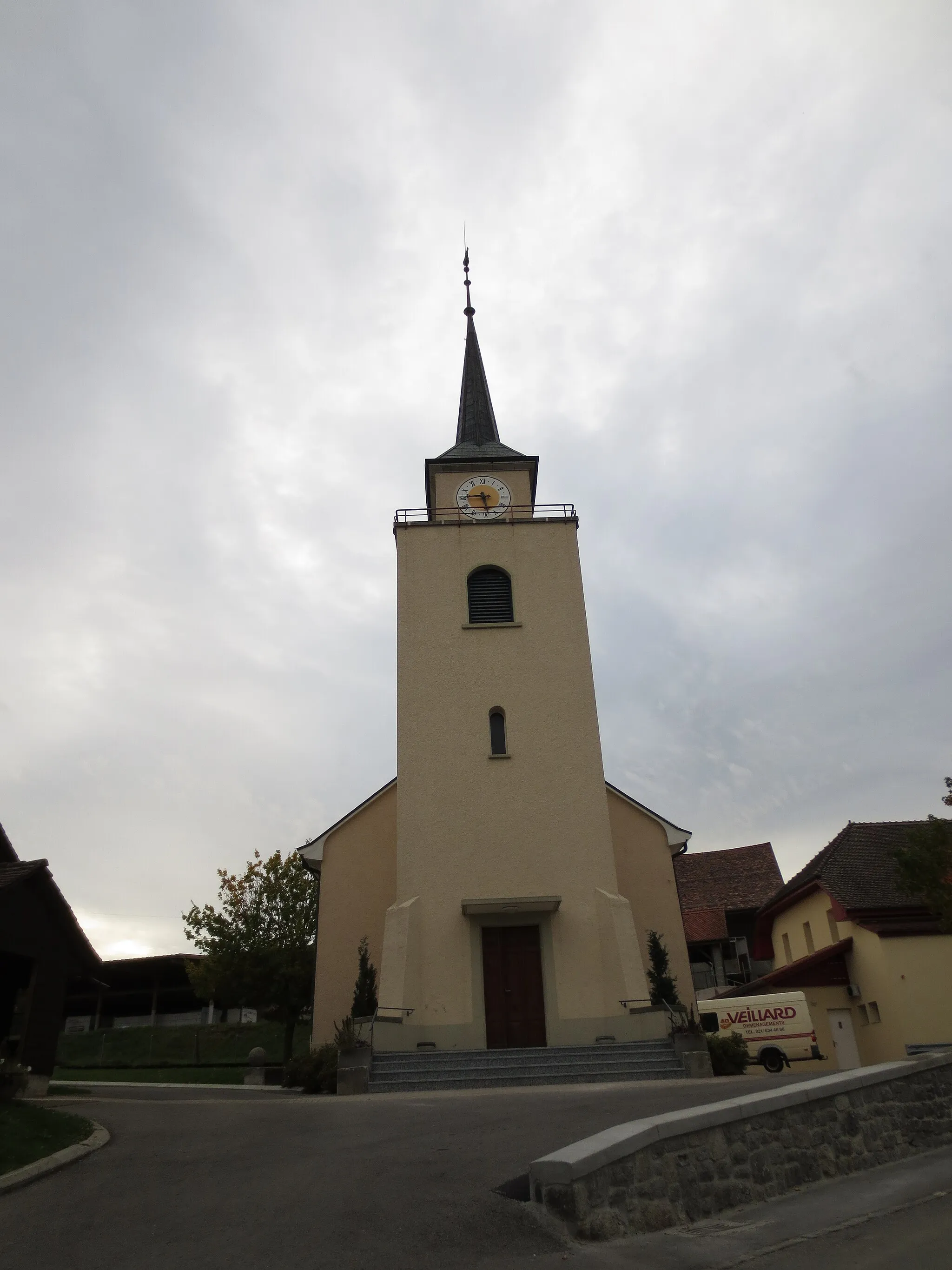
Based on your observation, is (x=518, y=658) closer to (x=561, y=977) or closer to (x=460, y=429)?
(x=561, y=977)

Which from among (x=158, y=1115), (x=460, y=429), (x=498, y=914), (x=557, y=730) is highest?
(x=460, y=429)

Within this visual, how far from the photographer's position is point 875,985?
26375 millimetres

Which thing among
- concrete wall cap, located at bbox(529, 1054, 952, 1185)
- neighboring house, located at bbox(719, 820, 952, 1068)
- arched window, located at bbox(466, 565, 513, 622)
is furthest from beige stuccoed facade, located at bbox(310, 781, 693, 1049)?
concrete wall cap, located at bbox(529, 1054, 952, 1185)

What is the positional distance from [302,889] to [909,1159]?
3136 cm

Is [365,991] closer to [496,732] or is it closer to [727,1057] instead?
[496,732]

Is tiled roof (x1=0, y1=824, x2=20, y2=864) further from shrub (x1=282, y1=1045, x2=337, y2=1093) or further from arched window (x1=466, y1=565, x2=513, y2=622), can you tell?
arched window (x1=466, y1=565, x2=513, y2=622)

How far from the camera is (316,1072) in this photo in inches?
723

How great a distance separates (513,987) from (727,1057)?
5.27 meters

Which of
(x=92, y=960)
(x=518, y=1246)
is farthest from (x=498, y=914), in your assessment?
(x=518, y=1246)

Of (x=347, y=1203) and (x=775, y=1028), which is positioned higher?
(x=775, y=1028)

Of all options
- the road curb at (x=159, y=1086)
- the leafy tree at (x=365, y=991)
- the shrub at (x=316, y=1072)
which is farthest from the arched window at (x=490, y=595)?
the road curb at (x=159, y=1086)

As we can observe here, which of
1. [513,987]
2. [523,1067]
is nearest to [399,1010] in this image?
[513,987]

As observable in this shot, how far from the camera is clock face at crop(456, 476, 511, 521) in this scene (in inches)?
1117

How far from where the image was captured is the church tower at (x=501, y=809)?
21.1 metres
